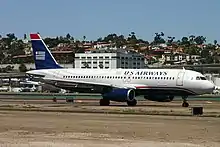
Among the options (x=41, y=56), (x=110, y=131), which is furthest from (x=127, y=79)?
(x=110, y=131)

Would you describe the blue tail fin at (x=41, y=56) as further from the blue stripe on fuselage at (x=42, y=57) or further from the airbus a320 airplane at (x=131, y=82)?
the airbus a320 airplane at (x=131, y=82)

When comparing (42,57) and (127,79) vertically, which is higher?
(42,57)

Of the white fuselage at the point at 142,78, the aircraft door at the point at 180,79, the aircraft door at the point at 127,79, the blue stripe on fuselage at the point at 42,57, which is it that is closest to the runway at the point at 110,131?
the aircraft door at the point at 180,79

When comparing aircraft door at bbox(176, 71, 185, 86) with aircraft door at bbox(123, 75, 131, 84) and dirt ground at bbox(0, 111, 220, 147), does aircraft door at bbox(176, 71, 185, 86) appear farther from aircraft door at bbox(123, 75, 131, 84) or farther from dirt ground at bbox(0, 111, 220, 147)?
dirt ground at bbox(0, 111, 220, 147)

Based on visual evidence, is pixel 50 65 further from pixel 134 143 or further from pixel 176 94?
pixel 134 143

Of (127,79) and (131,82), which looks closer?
(131,82)

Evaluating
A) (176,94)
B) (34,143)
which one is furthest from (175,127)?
(176,94)

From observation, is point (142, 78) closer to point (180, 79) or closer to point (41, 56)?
point (180, 79)

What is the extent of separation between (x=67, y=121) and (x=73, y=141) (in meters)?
10.6

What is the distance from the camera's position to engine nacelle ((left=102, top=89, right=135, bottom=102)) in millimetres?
53138

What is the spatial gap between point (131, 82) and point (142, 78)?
1.29m

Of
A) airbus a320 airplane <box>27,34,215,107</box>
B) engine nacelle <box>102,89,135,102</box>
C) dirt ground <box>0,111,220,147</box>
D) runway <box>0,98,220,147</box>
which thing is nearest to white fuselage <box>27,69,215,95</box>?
airbus a320 airplane <box>27,34,215,107</box>

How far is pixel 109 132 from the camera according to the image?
85.6 ft

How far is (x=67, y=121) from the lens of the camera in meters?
32.6
